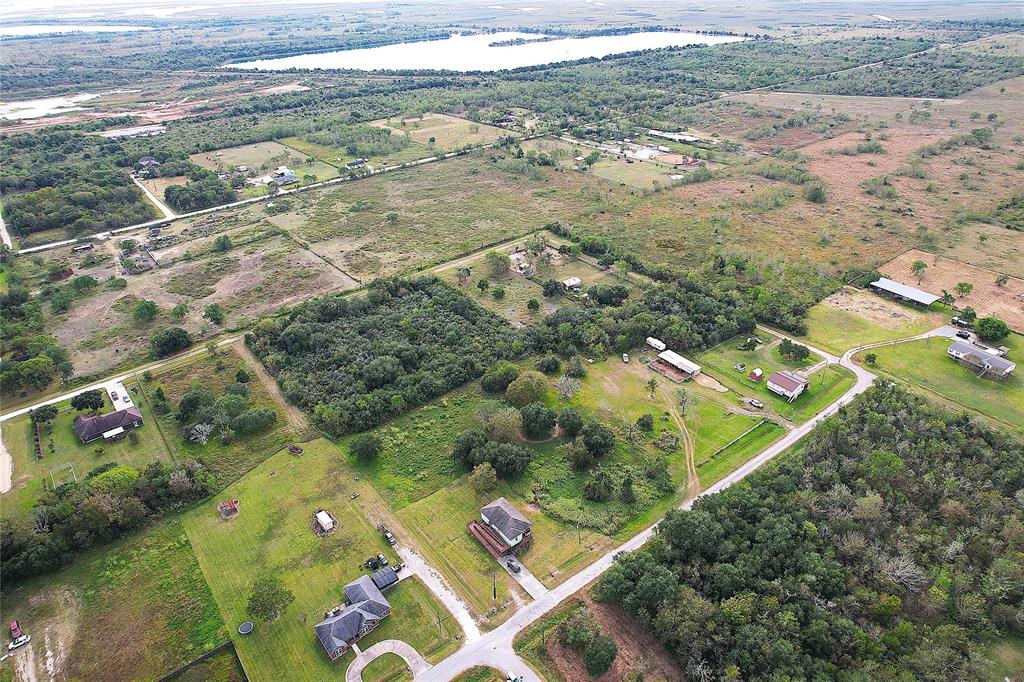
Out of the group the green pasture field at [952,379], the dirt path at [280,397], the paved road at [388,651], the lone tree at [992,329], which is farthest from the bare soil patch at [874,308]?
the dirt path at [280,397]

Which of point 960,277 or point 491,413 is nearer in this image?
point 491,413

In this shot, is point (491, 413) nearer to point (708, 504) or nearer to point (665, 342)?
point (708, 504)

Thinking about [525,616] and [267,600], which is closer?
[267,600]

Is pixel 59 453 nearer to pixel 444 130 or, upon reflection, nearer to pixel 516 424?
pixel 516 424

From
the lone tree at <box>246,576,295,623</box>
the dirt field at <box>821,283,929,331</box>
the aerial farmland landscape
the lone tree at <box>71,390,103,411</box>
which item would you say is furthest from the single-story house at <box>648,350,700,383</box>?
the lone tree at <box>71,390,103,411</box>

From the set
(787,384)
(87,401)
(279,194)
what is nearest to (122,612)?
(87,401)

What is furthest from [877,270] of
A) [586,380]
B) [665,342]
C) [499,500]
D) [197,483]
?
[197,483]

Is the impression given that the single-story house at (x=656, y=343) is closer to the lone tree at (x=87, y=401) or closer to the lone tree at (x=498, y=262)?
the lone tree at (x=498, y=262)
